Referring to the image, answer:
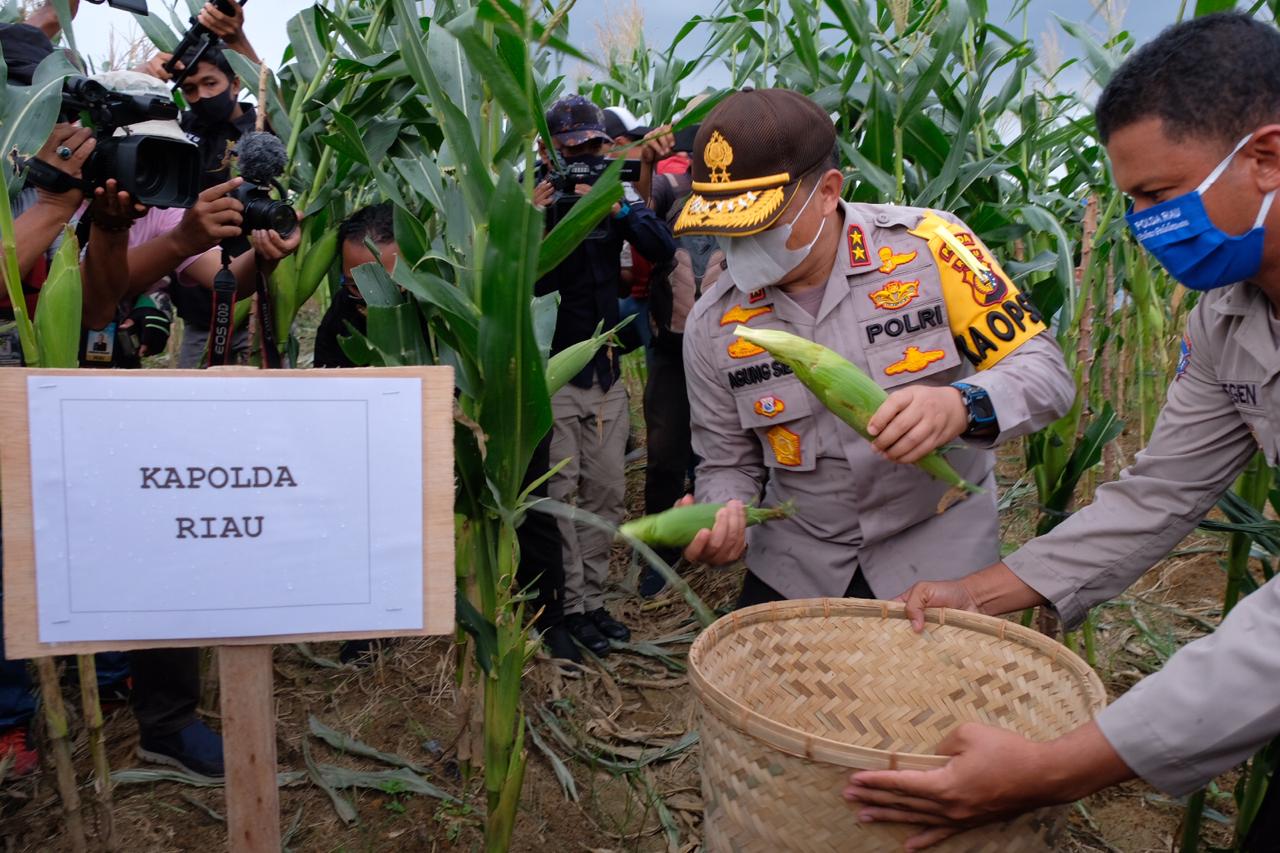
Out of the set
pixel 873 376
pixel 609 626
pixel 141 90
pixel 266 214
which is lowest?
pixel 609 626

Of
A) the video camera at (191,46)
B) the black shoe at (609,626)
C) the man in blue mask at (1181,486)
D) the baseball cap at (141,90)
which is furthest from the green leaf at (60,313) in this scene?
the black shoe at (609,626)

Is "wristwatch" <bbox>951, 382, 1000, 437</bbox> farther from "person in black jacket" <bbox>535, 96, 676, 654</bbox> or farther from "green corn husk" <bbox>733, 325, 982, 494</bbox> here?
"person in black jacket" <bbox>535, 96, 676, 654</bbox>

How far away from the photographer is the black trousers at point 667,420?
3.69m

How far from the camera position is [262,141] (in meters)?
2.04

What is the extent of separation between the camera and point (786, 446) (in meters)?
1.86

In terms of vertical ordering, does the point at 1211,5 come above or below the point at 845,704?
above

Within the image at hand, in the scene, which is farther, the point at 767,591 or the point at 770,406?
the point at 767,591

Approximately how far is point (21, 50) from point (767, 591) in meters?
1.96

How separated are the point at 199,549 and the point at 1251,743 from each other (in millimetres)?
1275

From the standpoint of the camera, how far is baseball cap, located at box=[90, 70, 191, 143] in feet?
5.82

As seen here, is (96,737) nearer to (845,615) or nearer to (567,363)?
(567,363)

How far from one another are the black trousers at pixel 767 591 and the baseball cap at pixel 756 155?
74cm

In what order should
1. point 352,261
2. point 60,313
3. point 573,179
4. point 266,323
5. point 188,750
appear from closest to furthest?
point 60,313 < point 188,750 < point 266,323 < point 352,261 < point 573,179

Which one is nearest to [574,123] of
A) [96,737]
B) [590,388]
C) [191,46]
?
[590,388]
